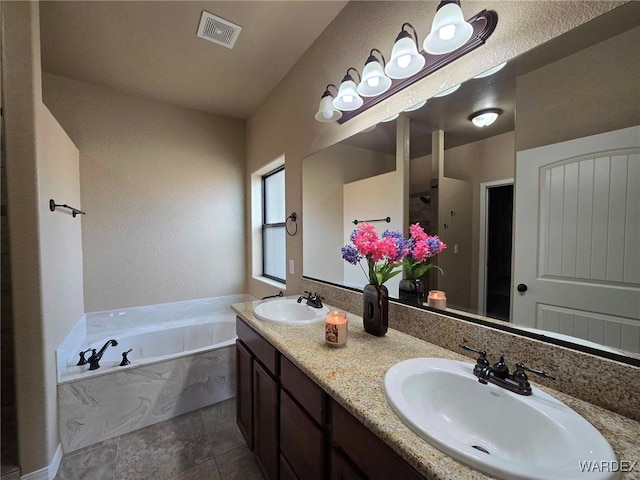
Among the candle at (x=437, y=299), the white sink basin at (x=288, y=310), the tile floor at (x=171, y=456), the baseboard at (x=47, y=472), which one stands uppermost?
the candle at (x=437, y=299)

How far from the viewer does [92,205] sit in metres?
2.39

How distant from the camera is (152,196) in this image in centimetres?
264

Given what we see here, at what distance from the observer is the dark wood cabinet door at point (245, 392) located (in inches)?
57.4

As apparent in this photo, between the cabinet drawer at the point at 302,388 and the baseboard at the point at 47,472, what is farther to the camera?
the baseboard at the point at 47,472

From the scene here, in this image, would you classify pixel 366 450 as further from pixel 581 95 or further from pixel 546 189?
pixel 581 95

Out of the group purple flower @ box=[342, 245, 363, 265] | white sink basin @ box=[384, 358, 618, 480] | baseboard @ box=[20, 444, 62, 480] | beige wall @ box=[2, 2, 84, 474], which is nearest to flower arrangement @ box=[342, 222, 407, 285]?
purple flower @ box=[342, 245, 363, 265]

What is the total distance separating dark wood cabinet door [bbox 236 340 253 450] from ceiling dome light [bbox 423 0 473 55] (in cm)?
166

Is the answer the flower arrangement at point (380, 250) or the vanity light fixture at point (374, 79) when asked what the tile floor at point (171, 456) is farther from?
the vanity light fixture at point (374, 79)

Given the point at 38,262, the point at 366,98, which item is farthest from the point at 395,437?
the point at 38,262

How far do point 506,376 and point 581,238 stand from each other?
460mm

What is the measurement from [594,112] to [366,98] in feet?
3.15

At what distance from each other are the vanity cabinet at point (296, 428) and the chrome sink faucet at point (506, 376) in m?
0.36

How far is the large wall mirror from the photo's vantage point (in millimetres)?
698

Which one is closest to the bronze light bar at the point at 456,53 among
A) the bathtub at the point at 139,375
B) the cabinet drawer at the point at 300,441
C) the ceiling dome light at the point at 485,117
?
the ceiling dome light at the point at 485,117
